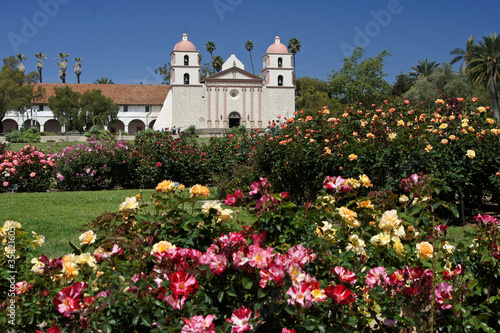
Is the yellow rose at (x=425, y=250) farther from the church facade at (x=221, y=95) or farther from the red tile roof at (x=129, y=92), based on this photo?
the red tile roof at (x=129, y=92)

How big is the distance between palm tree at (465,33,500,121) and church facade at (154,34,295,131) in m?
22.2

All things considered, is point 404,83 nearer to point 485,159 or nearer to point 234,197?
point 485,159

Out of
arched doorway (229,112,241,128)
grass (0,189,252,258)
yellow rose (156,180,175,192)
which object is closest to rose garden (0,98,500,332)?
yellow rose (156,180,175,192)

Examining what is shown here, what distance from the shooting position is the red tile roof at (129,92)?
57.1 meters

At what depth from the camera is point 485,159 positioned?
648cm

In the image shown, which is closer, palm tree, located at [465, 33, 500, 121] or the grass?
the grass

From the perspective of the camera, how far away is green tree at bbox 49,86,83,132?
160 feet

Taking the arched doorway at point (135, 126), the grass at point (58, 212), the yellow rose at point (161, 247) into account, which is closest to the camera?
the yellow rose at point (161, 247)

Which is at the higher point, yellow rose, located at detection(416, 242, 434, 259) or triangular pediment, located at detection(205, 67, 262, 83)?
triangular pediment, located at detection(205, 67, 262, 83)

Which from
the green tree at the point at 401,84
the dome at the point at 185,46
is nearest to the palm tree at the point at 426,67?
the green tree at the point at 401,84

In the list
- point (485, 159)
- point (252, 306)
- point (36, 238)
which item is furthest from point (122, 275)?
point (485, 159)

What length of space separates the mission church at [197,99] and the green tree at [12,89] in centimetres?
730

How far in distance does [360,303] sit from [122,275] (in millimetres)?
1184

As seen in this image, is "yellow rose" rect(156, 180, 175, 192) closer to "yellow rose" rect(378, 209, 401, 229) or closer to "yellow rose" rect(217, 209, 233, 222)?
"yellow rose" rect(217, 209, 233, 222)
